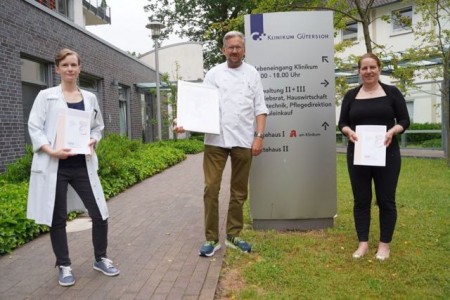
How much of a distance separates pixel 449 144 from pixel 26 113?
10310mm

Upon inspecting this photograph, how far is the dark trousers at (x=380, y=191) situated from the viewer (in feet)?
13.2

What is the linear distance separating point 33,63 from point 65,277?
8454 millimetres

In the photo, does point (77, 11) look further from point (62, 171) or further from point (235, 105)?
point (62, 171)

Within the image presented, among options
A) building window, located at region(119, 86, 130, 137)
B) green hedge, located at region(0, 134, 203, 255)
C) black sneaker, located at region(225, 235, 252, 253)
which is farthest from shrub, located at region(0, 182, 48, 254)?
building window, located at region(119, 86, 130, 137)

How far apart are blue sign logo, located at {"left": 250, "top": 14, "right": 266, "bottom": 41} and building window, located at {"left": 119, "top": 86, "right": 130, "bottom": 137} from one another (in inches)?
545

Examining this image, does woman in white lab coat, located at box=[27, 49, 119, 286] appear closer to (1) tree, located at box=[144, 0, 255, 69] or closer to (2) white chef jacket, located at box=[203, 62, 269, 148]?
(2) white chef jacket, located at box=[203, 62, 269, 148]

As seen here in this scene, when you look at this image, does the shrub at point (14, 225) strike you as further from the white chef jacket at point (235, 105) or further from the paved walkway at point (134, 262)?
the white chef jacket at point (235, 105)

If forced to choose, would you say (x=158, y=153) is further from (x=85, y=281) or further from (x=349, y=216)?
(x=85, y=281)

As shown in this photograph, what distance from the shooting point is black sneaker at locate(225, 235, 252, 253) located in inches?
174

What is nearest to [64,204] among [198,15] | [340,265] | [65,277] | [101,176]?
[65,277]

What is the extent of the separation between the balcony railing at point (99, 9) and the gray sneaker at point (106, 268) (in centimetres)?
2050

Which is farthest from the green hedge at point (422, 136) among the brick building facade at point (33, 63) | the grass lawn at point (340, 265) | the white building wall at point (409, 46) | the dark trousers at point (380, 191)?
the dark trousers at point (380, 191)

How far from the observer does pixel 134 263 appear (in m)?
4.24

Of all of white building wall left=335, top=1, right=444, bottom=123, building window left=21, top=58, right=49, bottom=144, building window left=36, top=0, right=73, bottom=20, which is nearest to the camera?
building window left=21, top=58, right=49, bottom=144
